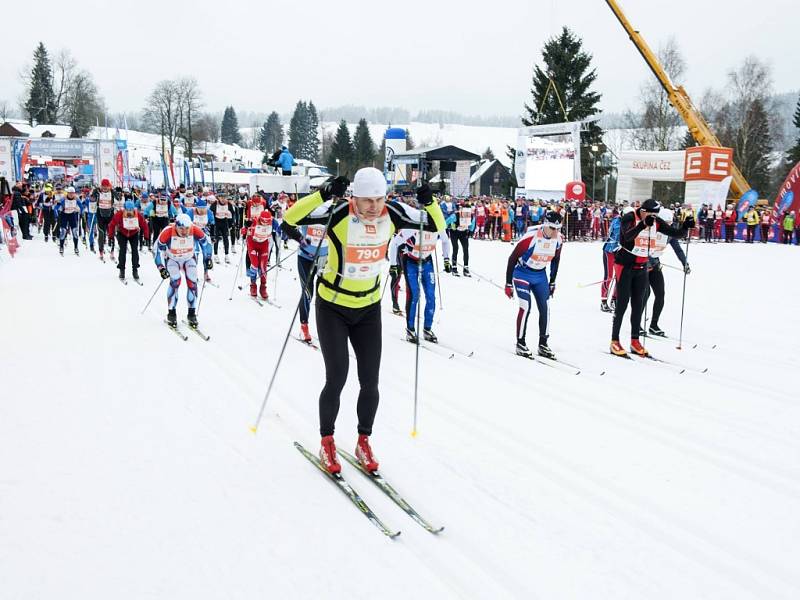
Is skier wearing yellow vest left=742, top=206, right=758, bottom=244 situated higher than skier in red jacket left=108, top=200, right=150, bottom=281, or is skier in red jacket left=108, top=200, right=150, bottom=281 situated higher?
skier wearing yellow vest left=742, top=206, right=758, bottom=244

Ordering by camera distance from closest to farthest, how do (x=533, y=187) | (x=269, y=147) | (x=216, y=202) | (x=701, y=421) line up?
(x=701, y=421) < (x=216, y=202) < (x=533, y=187) < (x=269, y=147)

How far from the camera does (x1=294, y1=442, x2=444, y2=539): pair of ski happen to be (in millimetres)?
3783

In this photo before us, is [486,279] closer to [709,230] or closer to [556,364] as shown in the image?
[556,364]

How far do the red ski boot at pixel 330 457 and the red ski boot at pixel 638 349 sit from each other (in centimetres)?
523

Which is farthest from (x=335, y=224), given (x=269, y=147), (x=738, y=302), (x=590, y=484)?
(x=269, y=147)

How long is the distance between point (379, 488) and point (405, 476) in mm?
279

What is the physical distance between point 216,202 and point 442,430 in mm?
15567

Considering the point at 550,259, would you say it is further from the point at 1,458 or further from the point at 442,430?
the point at 1,458

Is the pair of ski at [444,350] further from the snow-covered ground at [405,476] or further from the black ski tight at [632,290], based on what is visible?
the black ski tight at [632,290]

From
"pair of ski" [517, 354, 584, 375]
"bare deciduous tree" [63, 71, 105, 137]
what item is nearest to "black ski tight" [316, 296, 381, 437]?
"pair of ski" [517, 354, 584, 375]

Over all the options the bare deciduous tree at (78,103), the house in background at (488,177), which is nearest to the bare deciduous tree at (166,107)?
the bare deciduous tree at (78,103)

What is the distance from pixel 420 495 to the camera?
13.9ft

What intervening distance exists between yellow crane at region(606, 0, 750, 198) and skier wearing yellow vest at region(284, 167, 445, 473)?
39.3 m

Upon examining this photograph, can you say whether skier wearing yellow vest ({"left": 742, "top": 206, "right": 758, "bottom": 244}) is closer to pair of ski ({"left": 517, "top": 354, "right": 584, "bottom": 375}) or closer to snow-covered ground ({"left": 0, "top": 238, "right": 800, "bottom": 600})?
snow-covered ground ({"left": 0, "top": 238, "right": 800, "bottom": 600})
